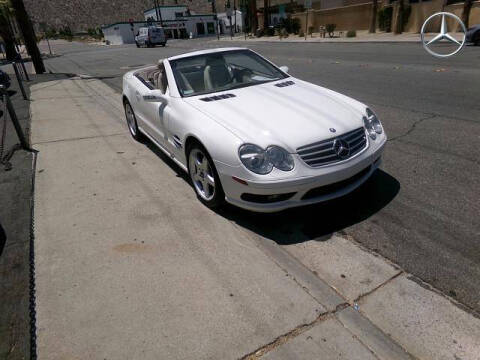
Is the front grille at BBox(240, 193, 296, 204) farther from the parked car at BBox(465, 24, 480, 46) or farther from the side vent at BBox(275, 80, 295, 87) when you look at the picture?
the parked car at BBox(465, 24, 480, 46)

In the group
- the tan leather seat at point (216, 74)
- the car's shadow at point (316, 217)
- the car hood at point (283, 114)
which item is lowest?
the car's shadow at point (316, 217)

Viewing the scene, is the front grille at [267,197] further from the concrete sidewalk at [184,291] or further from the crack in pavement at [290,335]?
the crack in pavement at [290,335]

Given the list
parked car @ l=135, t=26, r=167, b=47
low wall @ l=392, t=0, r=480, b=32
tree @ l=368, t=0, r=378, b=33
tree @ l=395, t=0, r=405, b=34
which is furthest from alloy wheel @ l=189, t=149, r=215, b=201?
parked car @ l=135, t=26, r=167, b=47

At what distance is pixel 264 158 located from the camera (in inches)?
→ 118

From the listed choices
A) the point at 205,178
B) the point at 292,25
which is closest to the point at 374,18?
the point at 292,25

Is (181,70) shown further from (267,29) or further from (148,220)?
(267,29)

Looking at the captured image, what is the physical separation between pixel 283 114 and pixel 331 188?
836 mm

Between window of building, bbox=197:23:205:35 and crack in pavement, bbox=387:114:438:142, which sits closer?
crack in pavement, bbox=387:114:438:142

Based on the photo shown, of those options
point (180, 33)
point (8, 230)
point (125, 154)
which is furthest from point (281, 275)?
point (180, 33)

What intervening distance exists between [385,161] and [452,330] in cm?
267

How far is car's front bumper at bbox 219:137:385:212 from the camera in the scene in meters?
2.99

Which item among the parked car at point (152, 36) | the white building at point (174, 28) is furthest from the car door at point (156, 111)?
the white building at point (174, 28)

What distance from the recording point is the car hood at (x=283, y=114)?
312 cm

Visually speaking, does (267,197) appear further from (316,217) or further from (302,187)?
(316,217)
